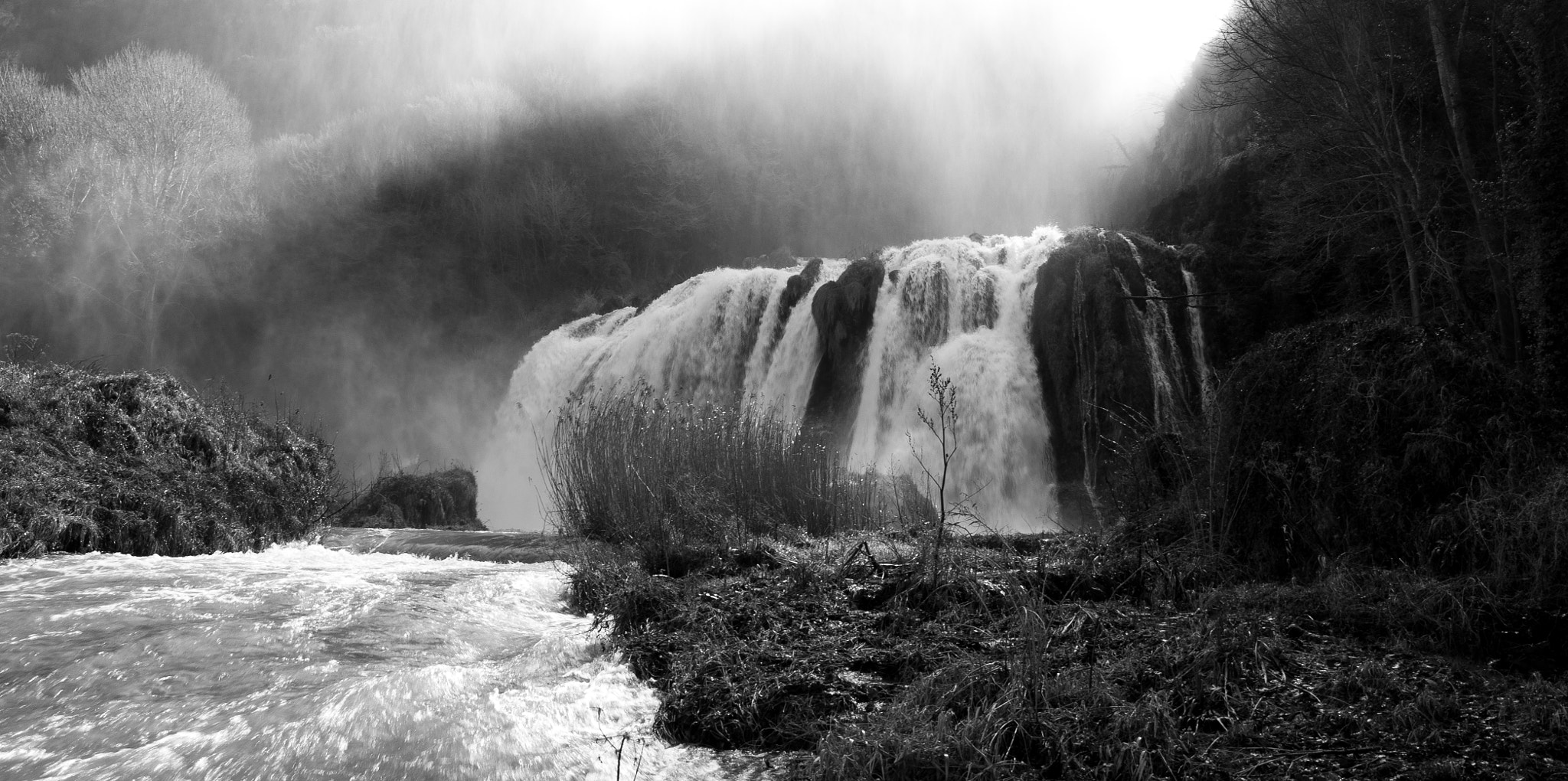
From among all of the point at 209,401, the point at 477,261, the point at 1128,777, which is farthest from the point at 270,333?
the point at 1128,777

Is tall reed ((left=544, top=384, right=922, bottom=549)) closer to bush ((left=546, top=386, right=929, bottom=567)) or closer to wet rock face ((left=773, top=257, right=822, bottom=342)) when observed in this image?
bush ((left=546, top=386, right=929, bottom=567))

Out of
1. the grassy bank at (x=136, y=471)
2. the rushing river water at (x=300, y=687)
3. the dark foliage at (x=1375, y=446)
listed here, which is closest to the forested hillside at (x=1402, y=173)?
the dark foliage at (x=1375, y=446)

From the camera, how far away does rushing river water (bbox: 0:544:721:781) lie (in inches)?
116

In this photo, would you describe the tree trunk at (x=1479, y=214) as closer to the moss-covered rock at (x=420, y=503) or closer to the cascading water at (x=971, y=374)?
the cascading water at (x=971, y=374)

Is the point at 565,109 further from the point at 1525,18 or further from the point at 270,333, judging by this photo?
the point at 1525,18

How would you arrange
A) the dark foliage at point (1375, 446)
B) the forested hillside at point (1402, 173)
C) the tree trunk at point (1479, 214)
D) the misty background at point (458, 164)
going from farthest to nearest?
the misty background at point (458, 164) → the tree trunk at point (1479, 214) → the forested hillside at point (1402, 173) → the dark foliage at point (1375, 446)

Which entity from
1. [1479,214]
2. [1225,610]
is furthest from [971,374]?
[1225,610]

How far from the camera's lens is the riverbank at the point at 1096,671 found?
2602 millimetres

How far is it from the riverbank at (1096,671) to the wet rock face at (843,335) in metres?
13.9

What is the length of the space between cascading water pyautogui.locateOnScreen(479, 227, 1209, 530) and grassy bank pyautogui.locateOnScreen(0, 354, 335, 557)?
409cm

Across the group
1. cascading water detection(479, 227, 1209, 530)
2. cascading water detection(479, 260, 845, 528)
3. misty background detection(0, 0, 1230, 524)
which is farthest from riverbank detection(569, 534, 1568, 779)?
misty background detection(0, 0, 1230, 524)

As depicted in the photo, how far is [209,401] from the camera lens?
1086 cm

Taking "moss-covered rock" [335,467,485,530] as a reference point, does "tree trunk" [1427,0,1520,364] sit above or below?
above

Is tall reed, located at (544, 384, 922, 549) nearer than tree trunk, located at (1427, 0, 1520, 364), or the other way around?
tall reed, located at (544, 384, 922, 549)
